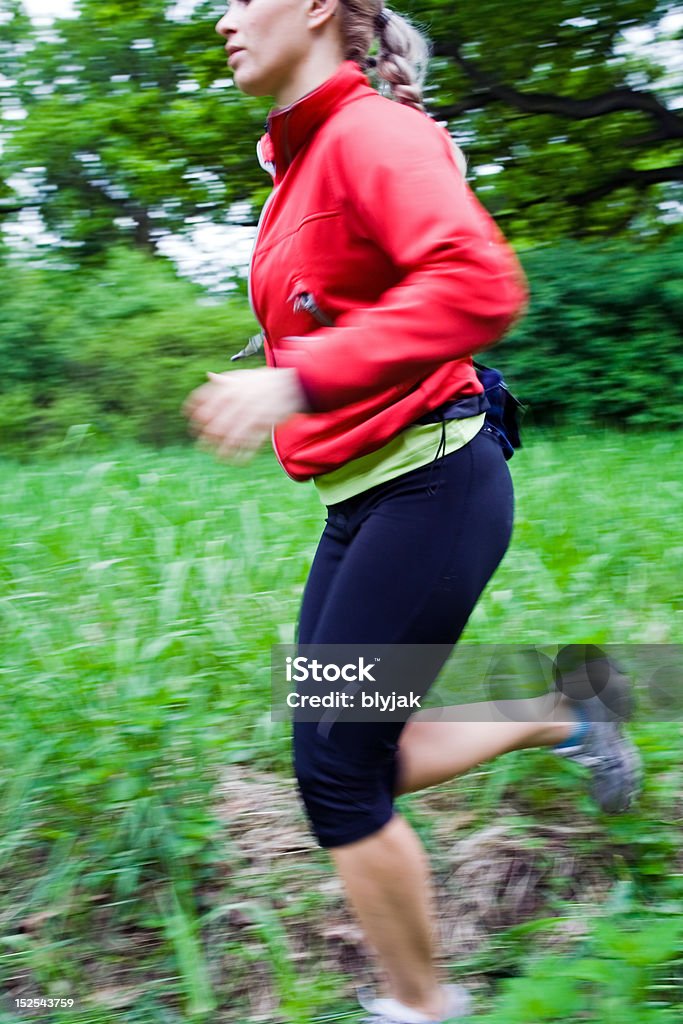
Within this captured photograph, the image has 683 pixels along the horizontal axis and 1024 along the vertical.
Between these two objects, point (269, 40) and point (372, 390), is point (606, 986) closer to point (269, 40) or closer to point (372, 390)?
point (372, 390)

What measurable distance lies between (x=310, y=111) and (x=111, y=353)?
8158 mm

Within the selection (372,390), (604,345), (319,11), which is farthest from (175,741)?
(604,345)

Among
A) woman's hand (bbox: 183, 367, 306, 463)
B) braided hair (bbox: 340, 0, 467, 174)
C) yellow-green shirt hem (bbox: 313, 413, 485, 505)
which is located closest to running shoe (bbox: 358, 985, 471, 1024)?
yellow-green shirt hem (bbox: 313, 413, 485, 505)

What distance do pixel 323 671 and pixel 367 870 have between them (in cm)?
34

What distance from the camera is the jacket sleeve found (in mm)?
1340

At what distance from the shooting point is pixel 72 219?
568 inches

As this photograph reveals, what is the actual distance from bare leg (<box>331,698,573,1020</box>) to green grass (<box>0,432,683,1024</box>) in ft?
1.06

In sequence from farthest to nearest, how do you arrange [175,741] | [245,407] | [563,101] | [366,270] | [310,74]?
[563,101]
[175,741]
[310,74]
[366,270]
[245,407]

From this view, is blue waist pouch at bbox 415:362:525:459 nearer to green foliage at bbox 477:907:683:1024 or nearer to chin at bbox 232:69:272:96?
chin at bbox 232:69:272:96

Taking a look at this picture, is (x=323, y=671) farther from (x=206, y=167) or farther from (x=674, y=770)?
(x=206, y=167)

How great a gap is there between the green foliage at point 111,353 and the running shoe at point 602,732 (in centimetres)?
713

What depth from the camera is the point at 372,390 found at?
1.37 metres

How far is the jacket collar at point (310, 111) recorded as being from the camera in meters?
1.60

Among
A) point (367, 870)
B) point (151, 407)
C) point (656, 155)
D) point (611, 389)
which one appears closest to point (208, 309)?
point (151, 407)
